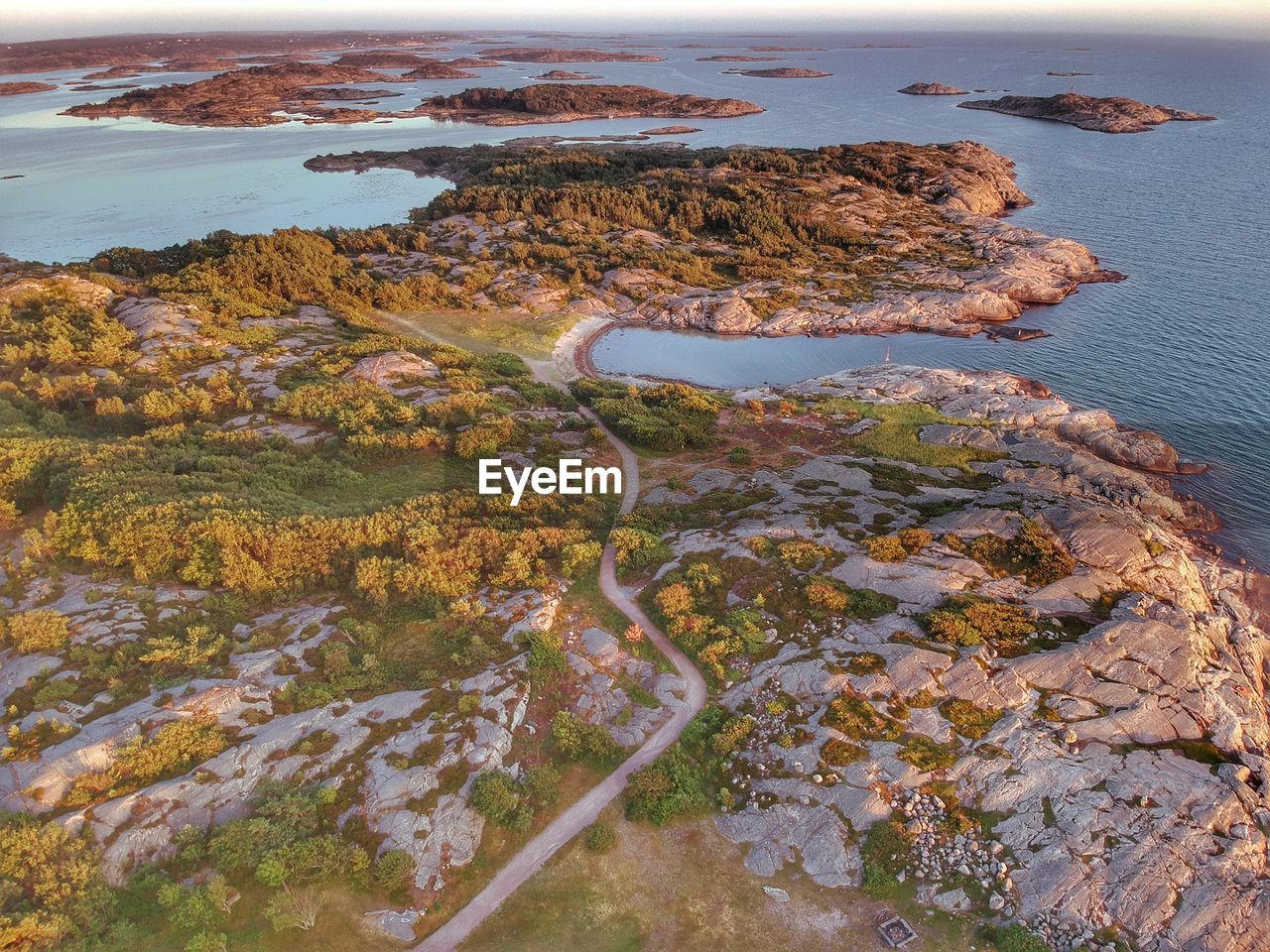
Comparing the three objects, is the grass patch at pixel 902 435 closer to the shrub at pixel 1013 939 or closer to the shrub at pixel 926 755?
the shrub at pixel 926 755

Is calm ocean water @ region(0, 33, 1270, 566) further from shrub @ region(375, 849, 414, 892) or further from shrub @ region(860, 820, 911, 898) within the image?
shrub @ region(375, 849, 414, 892)

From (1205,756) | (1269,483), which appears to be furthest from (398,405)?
(1269,483)

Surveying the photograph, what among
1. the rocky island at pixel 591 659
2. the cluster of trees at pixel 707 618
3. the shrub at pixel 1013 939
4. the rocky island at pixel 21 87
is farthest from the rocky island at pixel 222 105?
the shrub at pixel 1013 939

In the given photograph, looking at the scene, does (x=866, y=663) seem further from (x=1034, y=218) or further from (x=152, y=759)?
(x=1034, y=218)

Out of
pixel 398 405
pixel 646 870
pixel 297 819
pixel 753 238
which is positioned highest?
pixel 753 238

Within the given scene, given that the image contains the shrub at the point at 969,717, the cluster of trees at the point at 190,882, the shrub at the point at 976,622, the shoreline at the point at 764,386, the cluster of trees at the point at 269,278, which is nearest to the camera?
the cluster of trees at the point at 190,882

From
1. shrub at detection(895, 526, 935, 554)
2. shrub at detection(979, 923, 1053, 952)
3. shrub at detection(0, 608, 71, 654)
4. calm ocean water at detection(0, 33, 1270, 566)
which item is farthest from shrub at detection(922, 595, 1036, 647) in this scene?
shrub at detection(0, 608, 71, 654)

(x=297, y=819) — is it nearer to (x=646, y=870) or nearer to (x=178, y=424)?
(x=646, y=870)
